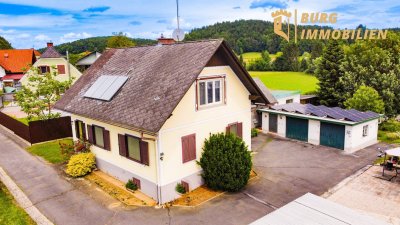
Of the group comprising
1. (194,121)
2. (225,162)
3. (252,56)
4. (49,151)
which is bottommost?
(49,151)

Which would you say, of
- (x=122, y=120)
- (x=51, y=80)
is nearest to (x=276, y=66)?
(x=51, y=80)

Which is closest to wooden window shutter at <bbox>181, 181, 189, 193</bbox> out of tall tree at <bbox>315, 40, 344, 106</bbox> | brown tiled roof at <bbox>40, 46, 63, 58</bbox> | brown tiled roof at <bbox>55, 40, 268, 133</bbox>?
brown tiled roof at <bbox>55, 40, 268, 133</bbox>

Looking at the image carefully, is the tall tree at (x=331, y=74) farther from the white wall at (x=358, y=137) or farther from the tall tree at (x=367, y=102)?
the white wall at (x=358, y=137)

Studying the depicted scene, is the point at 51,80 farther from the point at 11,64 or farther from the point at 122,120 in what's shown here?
the point at 11,64

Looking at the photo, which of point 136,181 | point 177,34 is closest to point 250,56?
point 177,34

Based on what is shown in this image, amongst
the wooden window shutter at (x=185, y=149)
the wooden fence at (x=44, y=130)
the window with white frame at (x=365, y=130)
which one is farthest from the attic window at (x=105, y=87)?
the window with white frame at (x=365, y=130)

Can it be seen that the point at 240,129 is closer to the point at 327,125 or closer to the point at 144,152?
the point at 144,152
